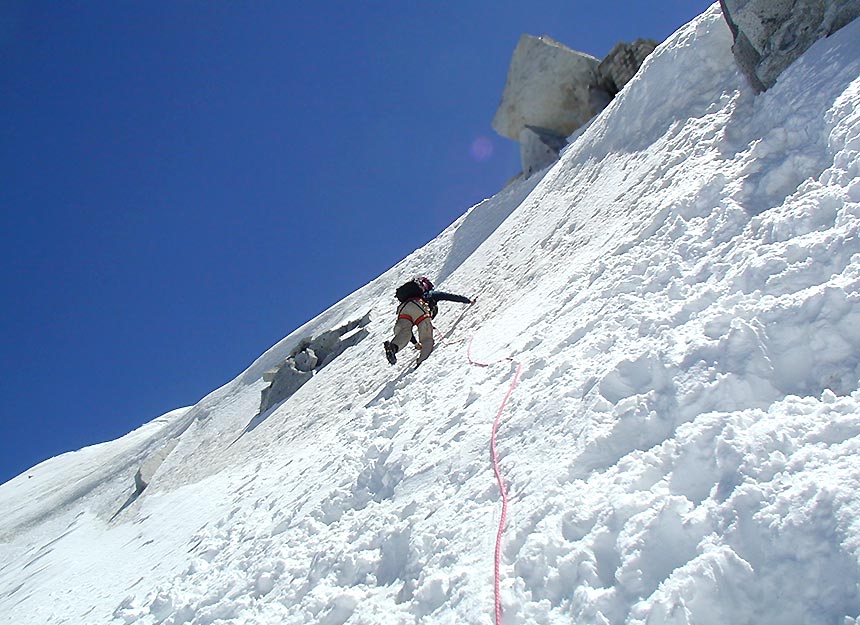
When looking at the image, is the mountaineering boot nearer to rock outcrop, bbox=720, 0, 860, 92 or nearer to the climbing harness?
the climbing harness

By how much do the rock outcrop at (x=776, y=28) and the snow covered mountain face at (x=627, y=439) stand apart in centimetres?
27

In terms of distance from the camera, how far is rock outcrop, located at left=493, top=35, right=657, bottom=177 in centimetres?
2181

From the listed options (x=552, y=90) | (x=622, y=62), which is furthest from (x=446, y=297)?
(x=552, y=90)

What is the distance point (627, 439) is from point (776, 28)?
638cm

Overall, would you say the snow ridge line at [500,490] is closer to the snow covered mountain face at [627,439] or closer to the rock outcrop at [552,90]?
the snow covered mountain face at [627,439]

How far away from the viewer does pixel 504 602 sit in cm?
421

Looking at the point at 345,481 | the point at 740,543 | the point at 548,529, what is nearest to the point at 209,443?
the point at 345,481

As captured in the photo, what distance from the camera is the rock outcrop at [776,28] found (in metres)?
7.24

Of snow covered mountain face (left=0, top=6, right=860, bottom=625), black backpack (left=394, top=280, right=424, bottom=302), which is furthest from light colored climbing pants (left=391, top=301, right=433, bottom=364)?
snow covered mountain face (left=0, top=6, right=860, bottom=625)

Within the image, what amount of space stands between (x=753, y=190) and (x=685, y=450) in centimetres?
342

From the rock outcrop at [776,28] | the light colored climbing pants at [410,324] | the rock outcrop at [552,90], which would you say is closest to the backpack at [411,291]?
the light colored climbing pants at [410,324]

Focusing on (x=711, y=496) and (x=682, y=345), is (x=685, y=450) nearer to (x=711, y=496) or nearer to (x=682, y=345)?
(x=711, y=496)

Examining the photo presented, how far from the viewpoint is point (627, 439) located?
473 centimetres

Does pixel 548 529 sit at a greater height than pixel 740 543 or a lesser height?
greater
